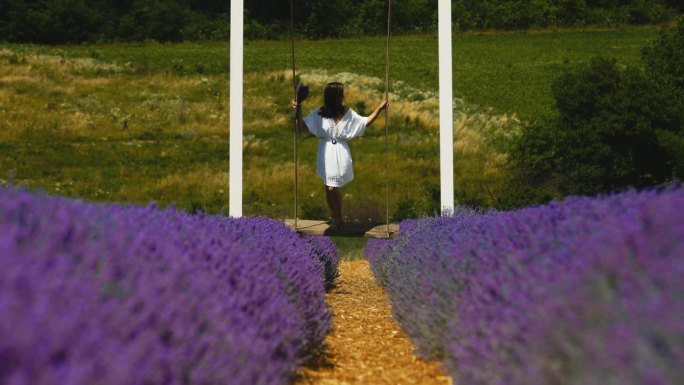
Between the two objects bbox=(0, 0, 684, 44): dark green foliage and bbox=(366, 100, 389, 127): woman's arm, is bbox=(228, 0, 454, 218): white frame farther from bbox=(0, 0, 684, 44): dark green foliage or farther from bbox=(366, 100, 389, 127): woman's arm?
bbox=(0, 0, 684, 44): dark green foliage

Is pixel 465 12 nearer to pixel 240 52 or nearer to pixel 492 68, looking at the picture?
pixel 492 68

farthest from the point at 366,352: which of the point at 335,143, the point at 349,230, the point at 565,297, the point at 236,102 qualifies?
the point at 236,102

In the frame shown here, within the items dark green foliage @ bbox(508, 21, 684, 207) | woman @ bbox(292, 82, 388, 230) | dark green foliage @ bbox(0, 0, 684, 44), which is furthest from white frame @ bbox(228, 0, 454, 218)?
dark green foliage @ bbox(0, 0, 684, 44)

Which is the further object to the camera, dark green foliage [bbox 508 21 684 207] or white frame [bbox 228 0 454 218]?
dark green foliage [bbox 508 21 684 207]

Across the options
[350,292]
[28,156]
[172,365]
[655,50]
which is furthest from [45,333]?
[28,156]

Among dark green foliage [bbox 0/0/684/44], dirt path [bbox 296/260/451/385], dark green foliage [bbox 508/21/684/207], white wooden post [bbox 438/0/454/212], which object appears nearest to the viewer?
dirt path [bbox 296/260/451/385]

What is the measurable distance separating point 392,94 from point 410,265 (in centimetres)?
1487

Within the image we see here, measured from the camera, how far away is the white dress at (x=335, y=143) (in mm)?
7086

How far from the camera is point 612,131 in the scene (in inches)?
486

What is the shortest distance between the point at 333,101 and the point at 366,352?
10.3ft

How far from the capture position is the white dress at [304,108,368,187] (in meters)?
7.09

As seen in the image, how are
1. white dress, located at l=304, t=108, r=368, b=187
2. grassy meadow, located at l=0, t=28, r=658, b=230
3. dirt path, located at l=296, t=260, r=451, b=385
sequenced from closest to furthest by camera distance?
dirt path, located at l=296, t=260, r=451, b=385 < white dress, located at l=304, t=108, r=368, b=187 < grassy meadow, located at l=0, t=28, r=658, b=230

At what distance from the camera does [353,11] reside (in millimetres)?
19516

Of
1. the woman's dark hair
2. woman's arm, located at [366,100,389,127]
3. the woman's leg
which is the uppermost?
the woman's dark hair
